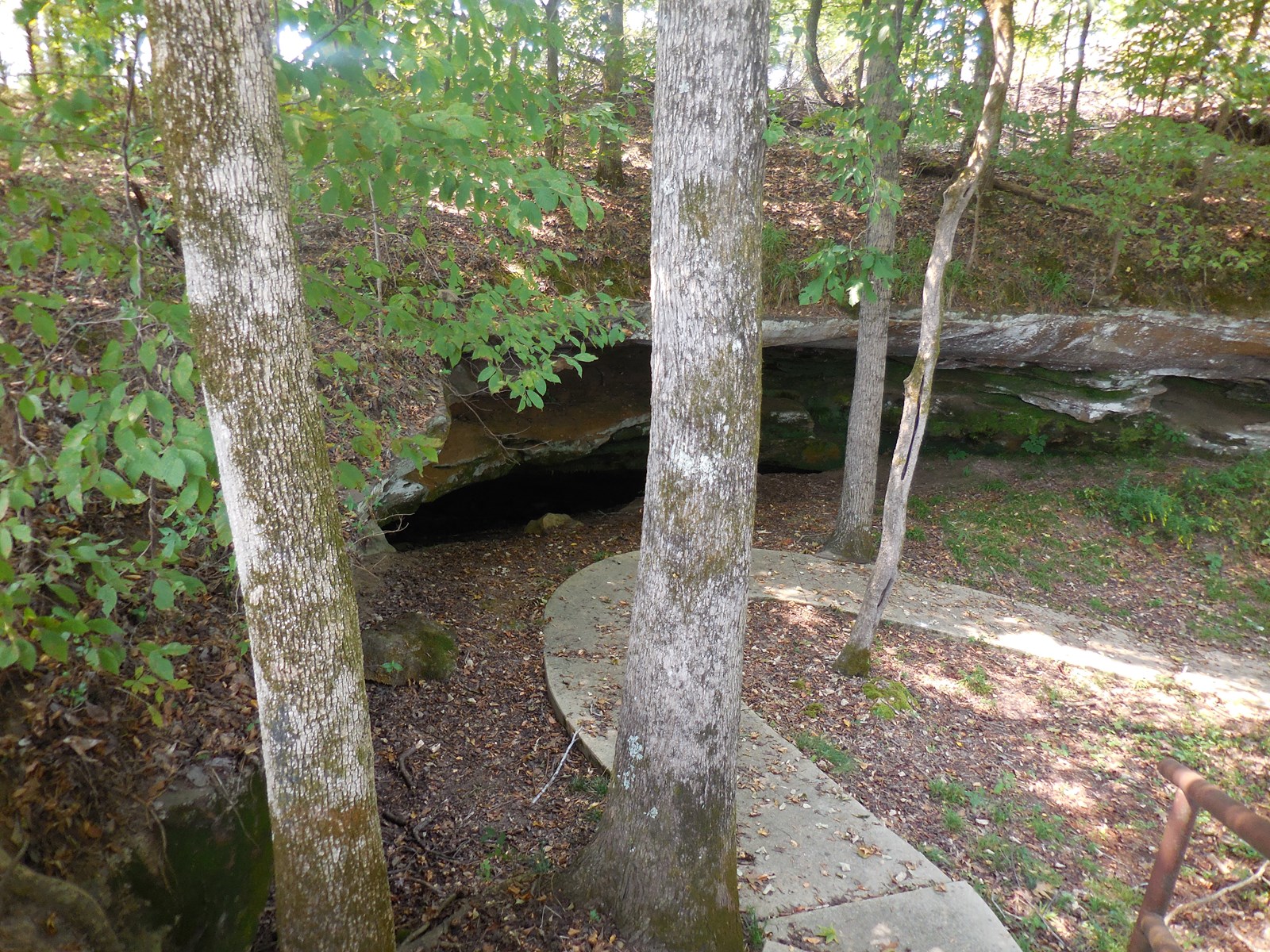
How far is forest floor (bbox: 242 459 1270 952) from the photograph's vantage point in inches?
161

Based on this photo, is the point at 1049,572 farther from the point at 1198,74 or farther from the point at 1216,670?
the point at 1198,74

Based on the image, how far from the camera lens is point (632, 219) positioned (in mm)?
9797

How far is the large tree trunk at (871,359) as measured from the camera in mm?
7215

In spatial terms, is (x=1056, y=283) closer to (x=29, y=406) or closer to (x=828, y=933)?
(x=828, y=933)

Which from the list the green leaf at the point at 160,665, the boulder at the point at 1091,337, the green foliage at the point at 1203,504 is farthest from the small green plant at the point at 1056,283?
the green leaf at the point at 160,665

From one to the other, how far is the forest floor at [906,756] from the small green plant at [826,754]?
0.05ft

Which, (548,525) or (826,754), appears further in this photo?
(548,525)

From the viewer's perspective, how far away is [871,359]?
825 cm

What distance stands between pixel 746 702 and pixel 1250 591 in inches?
282

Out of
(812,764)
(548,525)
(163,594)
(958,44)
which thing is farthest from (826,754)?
(958,44)

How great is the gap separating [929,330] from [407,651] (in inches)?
190

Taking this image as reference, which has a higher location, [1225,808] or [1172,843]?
[1225,808]

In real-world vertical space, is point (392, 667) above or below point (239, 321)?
below

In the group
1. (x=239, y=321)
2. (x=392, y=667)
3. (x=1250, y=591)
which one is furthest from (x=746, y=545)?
(x=1250, y=591)
